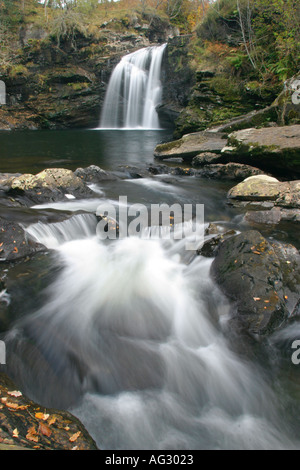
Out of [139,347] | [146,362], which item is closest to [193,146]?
[139,347]

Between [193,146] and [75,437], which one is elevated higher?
[193,146]

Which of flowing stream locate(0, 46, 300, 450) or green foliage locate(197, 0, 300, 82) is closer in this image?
flowing stream locate(0, 46, 300, 450)

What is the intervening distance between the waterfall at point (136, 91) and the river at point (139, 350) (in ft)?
69.8

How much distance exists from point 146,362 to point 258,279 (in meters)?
1.82

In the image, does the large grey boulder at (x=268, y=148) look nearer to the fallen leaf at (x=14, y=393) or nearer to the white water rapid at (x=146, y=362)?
the white water rapid at (x=146, y=362)

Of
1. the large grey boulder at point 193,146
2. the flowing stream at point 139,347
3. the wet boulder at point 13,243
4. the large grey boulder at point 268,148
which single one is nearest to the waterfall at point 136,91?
the large grey boulder at point 193,146

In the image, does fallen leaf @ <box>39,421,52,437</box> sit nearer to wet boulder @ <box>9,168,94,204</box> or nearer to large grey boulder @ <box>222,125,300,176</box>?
wet boulder @ <box>9,168,94,204</box>

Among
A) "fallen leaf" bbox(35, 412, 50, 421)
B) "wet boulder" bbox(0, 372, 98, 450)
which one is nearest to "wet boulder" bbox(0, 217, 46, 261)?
"wet boulder" bbox(0, 372, 98, 450)

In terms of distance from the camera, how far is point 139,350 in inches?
146

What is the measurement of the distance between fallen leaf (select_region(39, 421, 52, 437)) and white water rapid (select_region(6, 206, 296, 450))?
0.72 meters

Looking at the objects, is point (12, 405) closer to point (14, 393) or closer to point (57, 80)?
point (14, 393)

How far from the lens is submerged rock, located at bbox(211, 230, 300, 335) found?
3.81m

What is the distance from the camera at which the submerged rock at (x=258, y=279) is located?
3.81m

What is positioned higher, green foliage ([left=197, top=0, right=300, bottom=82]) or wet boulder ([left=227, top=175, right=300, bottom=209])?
green foliage ([left=197, top=0, right=300, bottom=82])
